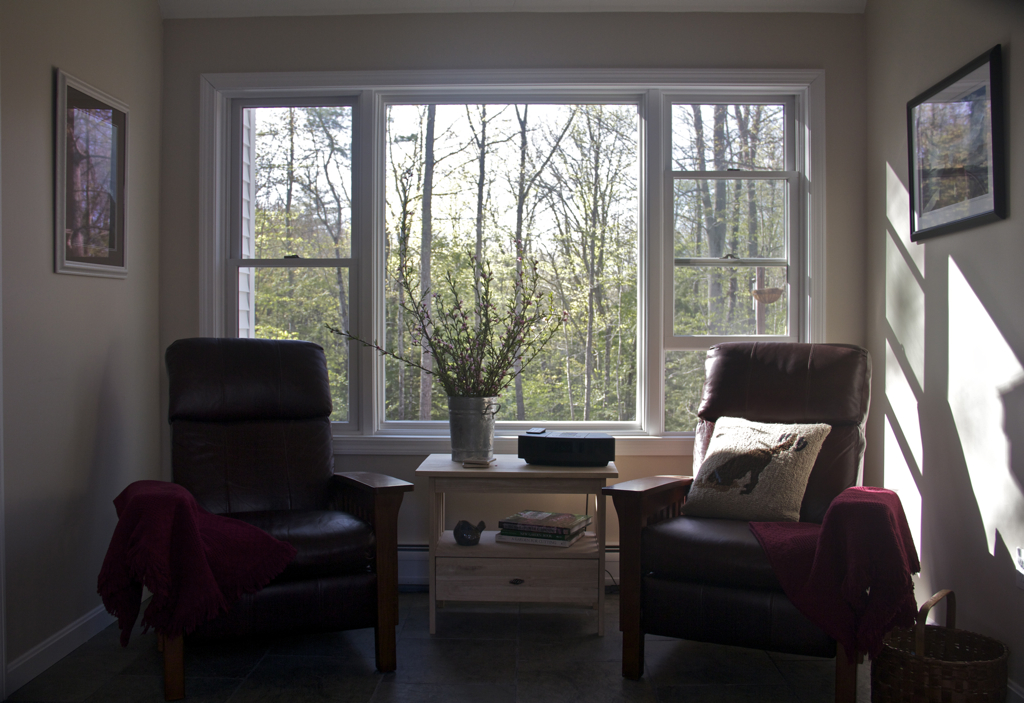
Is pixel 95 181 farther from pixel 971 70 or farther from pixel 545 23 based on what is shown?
pixel 971 70

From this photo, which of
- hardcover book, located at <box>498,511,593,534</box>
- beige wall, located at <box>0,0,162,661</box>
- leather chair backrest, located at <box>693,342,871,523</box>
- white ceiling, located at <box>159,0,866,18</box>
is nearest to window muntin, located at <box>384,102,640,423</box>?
white ceiling, located at <box>159,0,866,18</box>

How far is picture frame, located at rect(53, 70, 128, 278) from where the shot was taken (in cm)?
242

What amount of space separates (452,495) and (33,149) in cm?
199

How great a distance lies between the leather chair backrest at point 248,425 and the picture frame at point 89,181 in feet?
1.47

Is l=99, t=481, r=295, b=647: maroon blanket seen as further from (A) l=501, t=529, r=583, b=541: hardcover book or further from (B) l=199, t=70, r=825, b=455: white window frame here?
(B) l=199, t=70, r=825, b=455: white window frame

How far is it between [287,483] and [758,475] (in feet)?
5.53

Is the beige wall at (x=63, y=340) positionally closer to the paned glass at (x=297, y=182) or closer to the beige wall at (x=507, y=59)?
the beige wall at (x=507, y=59)

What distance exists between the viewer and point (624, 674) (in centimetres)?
225

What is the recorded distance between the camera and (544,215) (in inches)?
125

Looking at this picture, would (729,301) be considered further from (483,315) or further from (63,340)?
(63,340)

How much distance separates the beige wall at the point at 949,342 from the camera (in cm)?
205

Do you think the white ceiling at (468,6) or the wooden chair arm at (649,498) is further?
the white ceiling at (468,6)

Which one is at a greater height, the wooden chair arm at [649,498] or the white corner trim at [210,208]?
the white corner trim at [210,208]

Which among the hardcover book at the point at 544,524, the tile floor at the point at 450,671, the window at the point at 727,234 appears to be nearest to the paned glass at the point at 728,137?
the window at the point at 727,234
